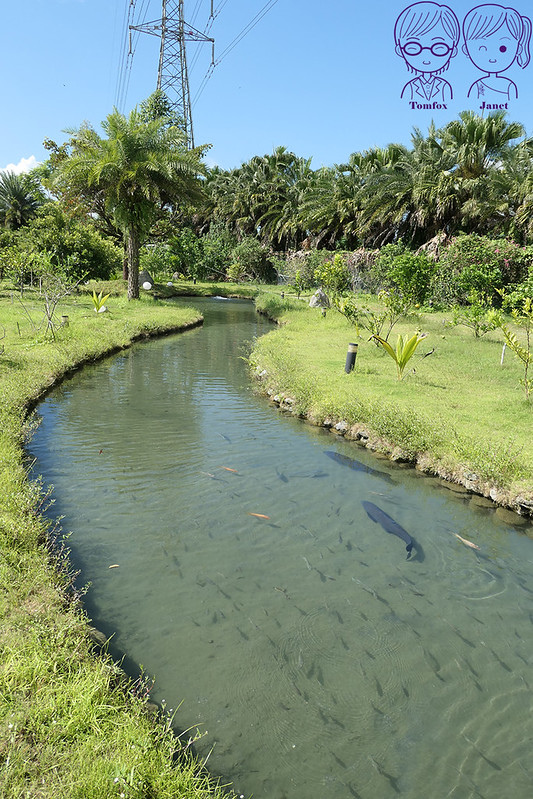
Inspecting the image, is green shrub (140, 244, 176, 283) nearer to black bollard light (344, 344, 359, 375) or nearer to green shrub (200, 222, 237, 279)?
green shrub (200, 222, 237, 279)

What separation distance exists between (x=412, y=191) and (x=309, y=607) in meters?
28.5

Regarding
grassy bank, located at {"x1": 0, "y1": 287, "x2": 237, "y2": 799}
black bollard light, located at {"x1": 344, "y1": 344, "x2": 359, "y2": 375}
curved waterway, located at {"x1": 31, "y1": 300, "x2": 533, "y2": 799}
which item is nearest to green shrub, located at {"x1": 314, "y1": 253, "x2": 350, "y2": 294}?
black bollard light, located at {"x1": 344, "y1": 344, "x2": 359, "y2": 375}

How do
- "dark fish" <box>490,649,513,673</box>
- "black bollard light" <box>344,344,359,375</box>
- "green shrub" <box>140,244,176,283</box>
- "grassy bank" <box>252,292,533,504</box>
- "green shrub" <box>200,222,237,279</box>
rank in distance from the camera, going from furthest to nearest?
"green shrub" <box>200,222,237,279</box>
"green shrub" <box>140,244,176,283</box>
"black bollard light" <box>344,344,359,375</box>
"grassy bank" <box>252,292,533,504</box>
"dark fish" <box>490,649,513,673</box>

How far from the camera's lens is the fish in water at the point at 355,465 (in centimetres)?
743

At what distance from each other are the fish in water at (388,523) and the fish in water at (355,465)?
1.20 meters

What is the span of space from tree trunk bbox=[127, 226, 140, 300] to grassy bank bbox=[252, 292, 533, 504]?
35.9 ft

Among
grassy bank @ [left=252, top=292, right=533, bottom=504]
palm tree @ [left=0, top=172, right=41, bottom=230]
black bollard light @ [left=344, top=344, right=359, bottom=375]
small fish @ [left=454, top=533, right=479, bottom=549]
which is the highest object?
palm tree @ [left=0, top=172, right=41, bottom=230]

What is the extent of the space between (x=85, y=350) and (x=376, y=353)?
7676mm

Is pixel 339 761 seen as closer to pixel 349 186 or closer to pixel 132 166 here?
pixel 132 166

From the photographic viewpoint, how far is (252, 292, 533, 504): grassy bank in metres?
6.99

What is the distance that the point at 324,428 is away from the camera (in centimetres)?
945

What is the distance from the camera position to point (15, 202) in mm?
28984

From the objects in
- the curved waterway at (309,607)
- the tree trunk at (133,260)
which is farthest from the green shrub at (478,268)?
the tree trunk at (133,260)

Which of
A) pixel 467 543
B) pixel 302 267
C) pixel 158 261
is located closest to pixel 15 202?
pixel 158 261
